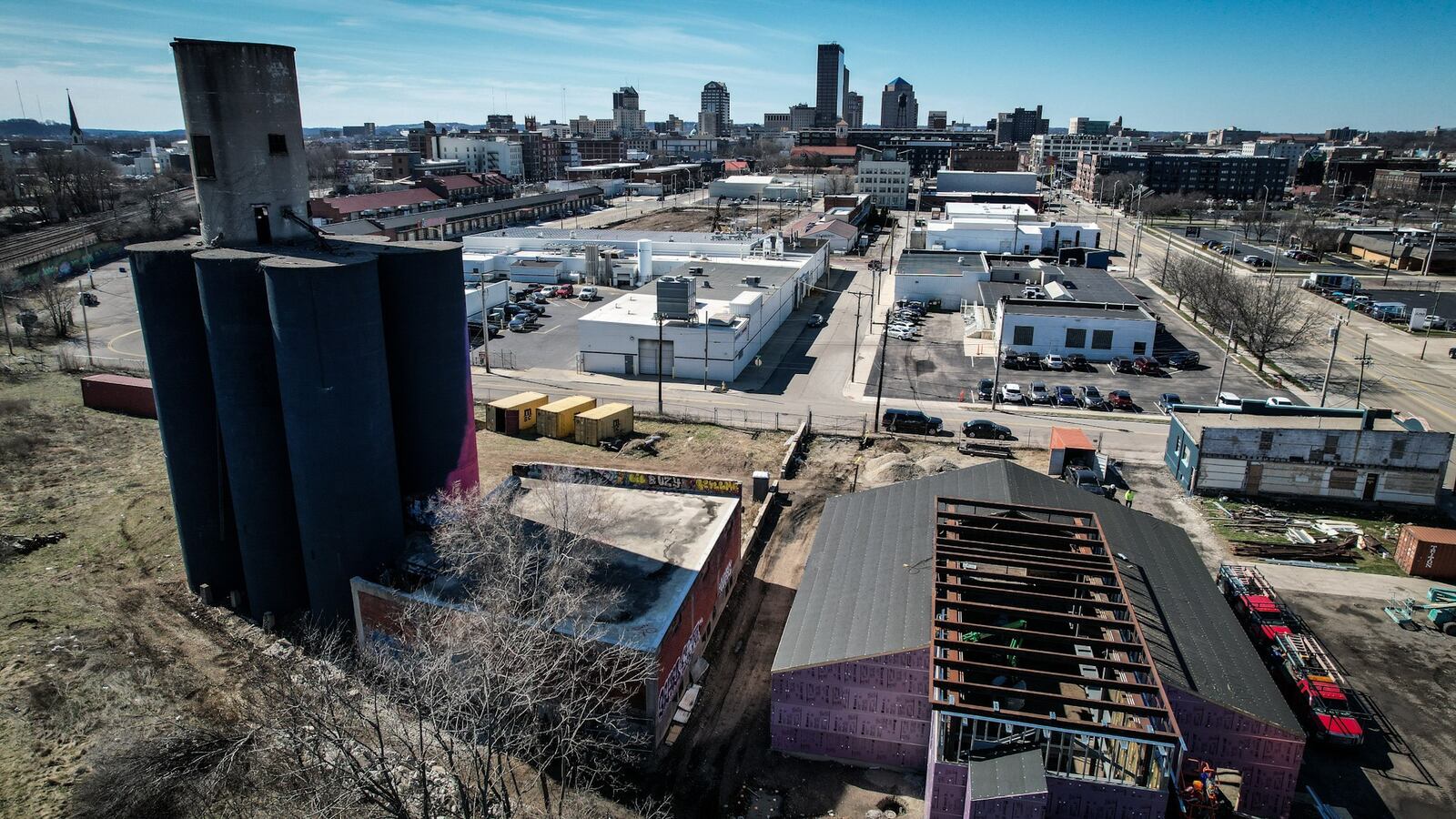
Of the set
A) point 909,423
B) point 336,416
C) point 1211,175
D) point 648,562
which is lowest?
point 909,423

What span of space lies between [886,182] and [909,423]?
121 m

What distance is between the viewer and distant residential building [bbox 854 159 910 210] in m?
154

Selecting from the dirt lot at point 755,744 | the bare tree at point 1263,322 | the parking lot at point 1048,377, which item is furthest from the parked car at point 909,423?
the bare tree at point 1263,322

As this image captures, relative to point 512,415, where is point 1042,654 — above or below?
above

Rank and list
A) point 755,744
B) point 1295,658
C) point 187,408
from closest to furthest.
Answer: point 755,744 < point 1295,658 < point 187,408

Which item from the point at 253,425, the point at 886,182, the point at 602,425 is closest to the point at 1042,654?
the point at 253,425

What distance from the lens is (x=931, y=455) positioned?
40.8 m

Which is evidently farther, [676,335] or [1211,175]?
[1211,175]

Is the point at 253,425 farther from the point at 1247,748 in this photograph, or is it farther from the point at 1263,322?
the point at 1263,322

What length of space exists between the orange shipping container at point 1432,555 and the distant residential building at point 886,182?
130 m

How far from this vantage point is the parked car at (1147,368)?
54.9 meters

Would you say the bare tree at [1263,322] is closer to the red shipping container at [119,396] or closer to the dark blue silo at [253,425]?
the dark blue silo at [253,425]

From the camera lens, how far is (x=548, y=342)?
201 ft

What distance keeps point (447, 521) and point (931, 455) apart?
25.5m
